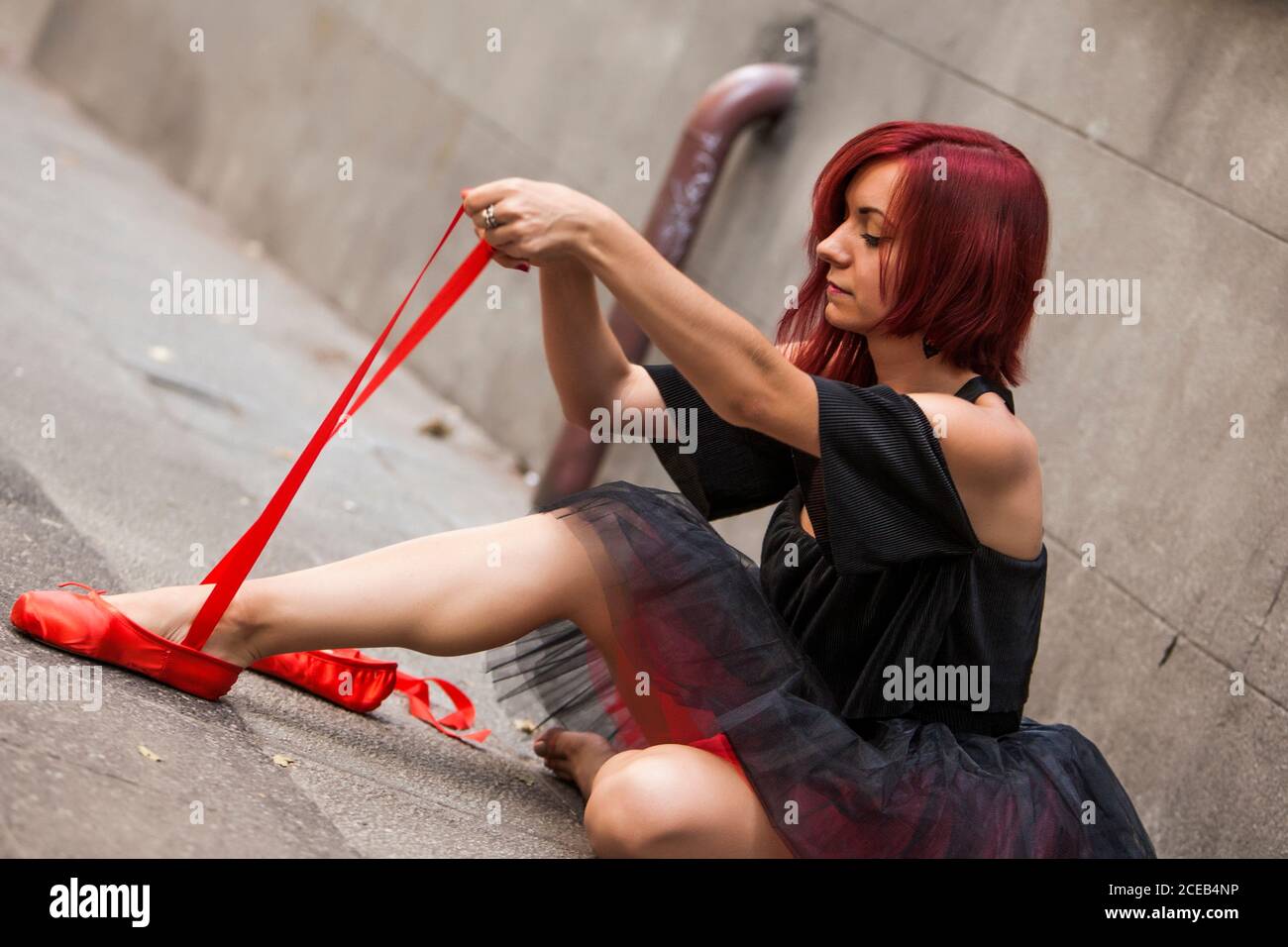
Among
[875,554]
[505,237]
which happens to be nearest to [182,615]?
[505,237]

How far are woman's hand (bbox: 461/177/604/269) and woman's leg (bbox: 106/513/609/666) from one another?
56 cm

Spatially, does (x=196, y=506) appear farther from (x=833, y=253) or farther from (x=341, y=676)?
(x=833, y=253)

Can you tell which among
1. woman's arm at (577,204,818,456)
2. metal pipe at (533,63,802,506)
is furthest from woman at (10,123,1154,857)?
metal pipe at (533,63,802,506)

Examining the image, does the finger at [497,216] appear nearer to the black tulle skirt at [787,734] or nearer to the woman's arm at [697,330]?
the woman's arm at [697,330]

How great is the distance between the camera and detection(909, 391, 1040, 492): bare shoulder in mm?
2268

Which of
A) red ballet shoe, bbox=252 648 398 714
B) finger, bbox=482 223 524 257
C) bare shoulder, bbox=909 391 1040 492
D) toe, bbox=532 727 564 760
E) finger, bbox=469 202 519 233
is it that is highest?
finger, bbox=469 202 519 233

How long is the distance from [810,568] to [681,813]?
524mm

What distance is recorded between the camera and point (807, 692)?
2344 mm

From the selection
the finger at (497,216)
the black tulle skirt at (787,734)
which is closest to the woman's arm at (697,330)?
the finger at (497,216)

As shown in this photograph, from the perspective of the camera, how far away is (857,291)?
2408 millimetres

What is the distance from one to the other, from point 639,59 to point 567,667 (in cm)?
342

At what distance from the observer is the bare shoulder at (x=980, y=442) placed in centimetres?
227

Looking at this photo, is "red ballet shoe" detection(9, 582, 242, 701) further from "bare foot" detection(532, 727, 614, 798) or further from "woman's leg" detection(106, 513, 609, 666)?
"bare foot" detection(532, 727, 614, 798)

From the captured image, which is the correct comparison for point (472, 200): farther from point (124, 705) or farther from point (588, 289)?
point (124, 705)
